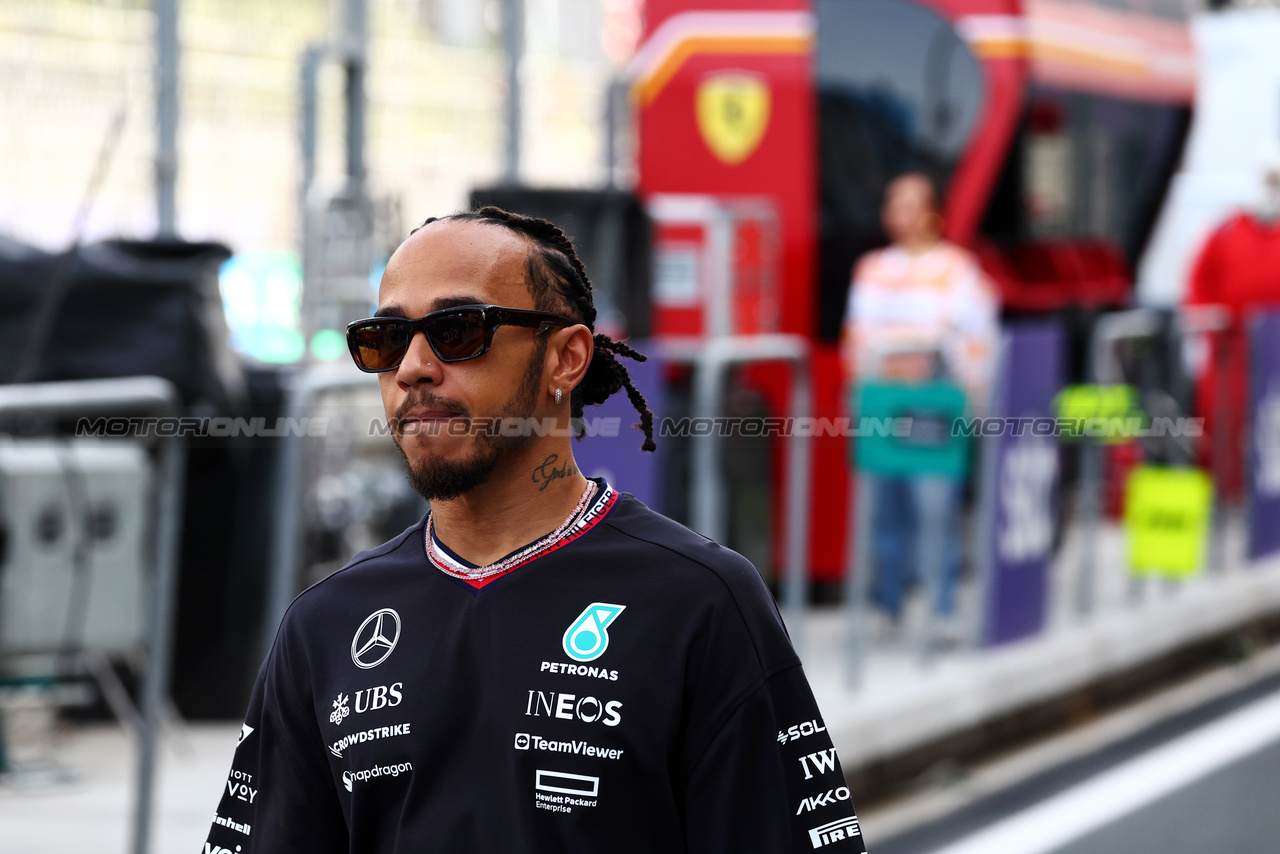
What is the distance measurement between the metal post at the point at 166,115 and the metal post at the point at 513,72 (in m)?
2.34

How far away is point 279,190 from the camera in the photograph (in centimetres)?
884

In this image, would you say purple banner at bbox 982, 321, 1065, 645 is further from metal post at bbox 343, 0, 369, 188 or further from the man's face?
the man's face

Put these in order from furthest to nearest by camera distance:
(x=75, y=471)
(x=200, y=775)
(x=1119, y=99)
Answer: (x=1119, y=99)
(x=200, y=775)
(x=75, y=471)

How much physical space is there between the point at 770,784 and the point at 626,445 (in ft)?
12.7

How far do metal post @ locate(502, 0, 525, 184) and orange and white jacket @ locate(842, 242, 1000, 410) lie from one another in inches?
103

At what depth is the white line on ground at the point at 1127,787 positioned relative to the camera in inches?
219

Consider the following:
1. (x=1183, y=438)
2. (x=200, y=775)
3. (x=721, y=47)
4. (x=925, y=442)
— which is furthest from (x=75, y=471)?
(x=1183, y=438)

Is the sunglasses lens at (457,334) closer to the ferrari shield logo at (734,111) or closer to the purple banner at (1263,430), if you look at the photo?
the ferrari shield logo at (734,111)

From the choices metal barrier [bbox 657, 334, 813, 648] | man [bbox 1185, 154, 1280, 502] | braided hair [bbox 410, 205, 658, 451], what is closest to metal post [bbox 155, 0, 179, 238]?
metal barrier [bbox 657, 334, 813, 648]

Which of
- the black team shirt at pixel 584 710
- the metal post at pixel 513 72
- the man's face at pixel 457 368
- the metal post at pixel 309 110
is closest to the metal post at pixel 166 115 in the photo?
the metal post at pixel 309 110

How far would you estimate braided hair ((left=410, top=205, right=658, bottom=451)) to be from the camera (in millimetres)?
1929

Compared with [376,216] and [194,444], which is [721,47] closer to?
[376,216]

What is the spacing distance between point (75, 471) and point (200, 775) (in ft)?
5.49

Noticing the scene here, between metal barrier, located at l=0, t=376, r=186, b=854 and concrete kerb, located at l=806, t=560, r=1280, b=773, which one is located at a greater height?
metal barrier, located at l=0, t=376, r=186, b=854
